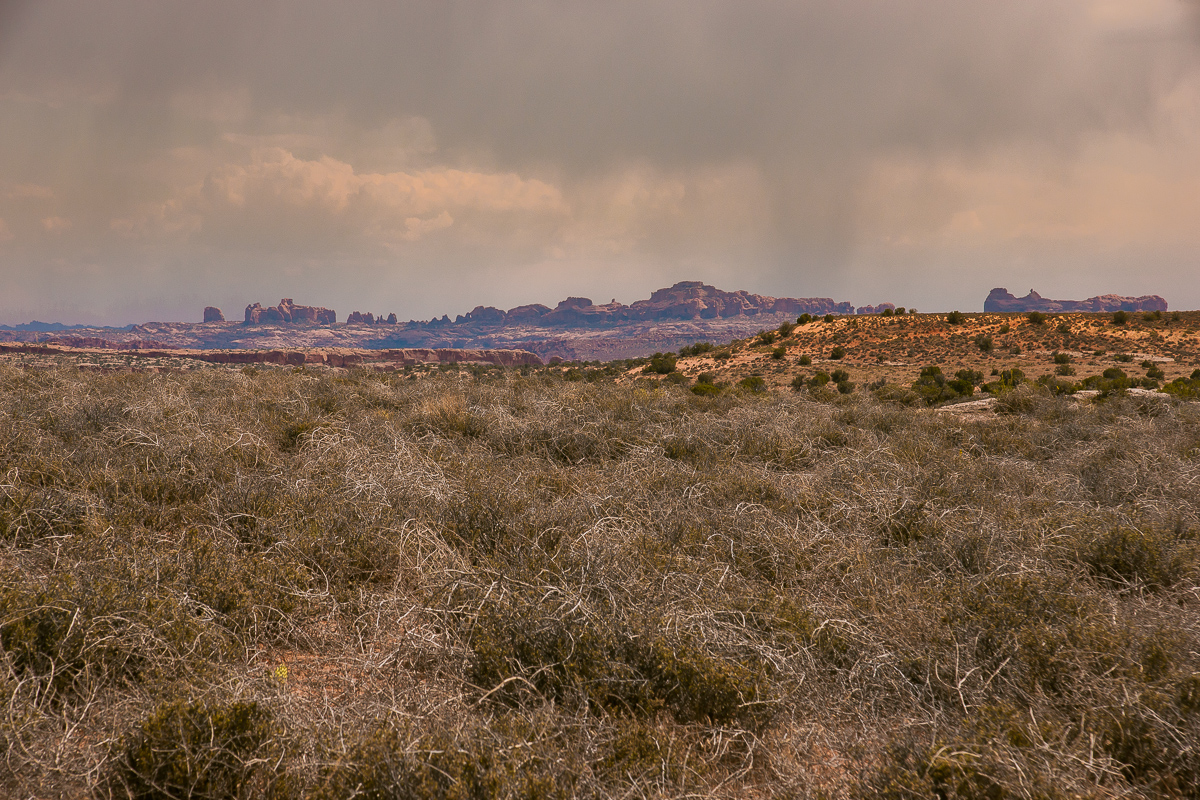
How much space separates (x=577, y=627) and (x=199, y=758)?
1.96 meters

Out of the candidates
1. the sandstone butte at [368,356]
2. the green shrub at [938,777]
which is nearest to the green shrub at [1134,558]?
the green shrub at [938,777]

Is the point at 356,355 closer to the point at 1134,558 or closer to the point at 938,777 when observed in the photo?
the point at 1134,558

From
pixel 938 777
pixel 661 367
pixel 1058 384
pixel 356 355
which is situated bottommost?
pixel 938 777

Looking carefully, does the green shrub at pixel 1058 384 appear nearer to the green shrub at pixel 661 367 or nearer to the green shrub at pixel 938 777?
the green shrub at pixel 938 777

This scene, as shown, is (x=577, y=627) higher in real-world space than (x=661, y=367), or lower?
lower

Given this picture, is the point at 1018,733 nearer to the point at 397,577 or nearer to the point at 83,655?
the point at 397,577

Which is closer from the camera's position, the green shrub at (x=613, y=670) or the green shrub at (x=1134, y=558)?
the green shrub at (x=613, y=670)

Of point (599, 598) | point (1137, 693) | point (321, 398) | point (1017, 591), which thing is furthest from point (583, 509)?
point (321, 398)

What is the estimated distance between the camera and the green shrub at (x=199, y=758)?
2398 mm

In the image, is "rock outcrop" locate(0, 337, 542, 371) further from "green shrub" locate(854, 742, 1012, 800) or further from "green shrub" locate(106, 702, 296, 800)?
"green shrub" locate(854, 742, 1012, 800)

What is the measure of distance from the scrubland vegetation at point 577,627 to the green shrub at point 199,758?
0.02 meters

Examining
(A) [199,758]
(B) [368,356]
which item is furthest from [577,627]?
(B) [368,356]

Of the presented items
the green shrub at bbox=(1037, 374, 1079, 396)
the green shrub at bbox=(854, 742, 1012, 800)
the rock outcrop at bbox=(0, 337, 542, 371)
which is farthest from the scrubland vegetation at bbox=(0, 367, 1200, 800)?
the rock outcrop at bbox=(0, 337, 542, 371)

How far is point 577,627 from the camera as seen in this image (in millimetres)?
3441
